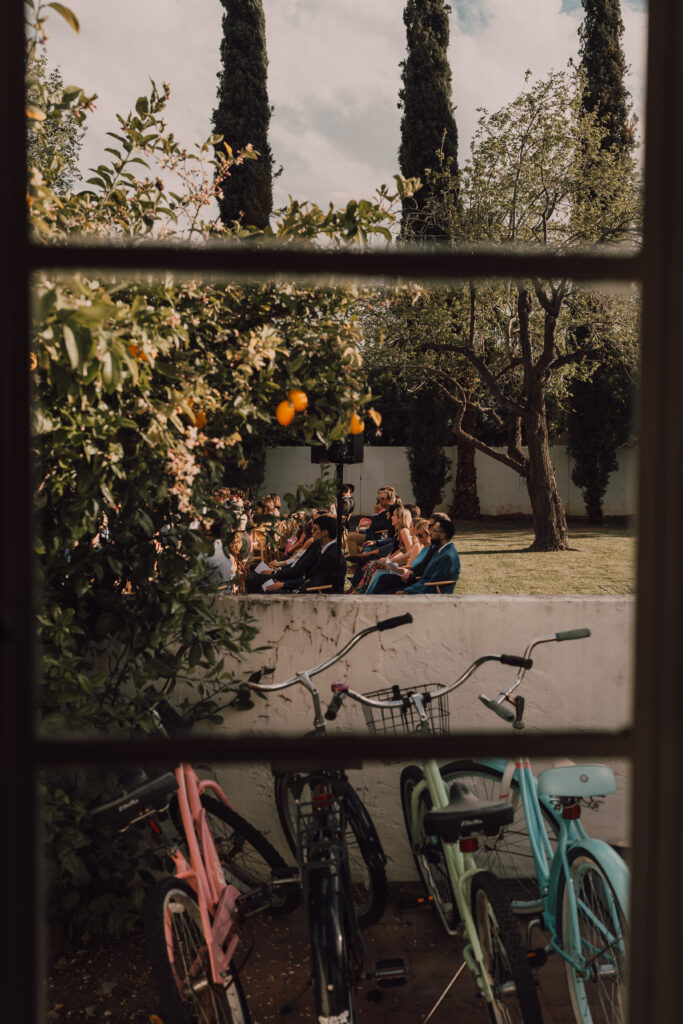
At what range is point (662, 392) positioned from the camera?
0.63 metres

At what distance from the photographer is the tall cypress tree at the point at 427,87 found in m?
13.4

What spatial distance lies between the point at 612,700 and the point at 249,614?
1.19 m

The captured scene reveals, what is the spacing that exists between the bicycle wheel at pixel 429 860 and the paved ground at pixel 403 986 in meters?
0.08

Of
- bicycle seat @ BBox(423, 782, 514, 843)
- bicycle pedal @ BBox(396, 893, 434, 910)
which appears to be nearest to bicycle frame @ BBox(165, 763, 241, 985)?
bicycle seat @ BBox(423, 782, 514, 843)

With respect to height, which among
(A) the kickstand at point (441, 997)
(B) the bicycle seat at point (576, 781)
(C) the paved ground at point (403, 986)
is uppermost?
(B) the bicycle seat at point (576, 781)

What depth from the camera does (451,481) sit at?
53.2ft

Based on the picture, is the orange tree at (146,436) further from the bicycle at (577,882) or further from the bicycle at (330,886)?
the bicycle at (577,882)

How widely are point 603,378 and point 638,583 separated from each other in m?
14.2

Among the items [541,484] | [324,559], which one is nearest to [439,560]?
[324,559]

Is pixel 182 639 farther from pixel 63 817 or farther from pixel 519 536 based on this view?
pixel 519 536

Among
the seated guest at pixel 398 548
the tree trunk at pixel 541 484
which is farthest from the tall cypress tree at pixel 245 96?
the seated guest at pixel 398 548

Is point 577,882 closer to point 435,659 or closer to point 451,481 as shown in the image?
point 435,659

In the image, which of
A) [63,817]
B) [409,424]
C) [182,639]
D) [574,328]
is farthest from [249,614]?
[409,424]

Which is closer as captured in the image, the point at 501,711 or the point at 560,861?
the point at 560,861
